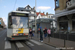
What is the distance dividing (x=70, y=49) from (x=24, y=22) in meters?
5.58

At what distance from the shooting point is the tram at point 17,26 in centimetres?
1013

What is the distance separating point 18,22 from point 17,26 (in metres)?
0.45

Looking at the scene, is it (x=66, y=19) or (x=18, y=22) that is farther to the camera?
(x=66, y=19)

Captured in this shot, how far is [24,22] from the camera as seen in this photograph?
1059cm

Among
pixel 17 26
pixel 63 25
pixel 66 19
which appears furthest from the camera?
pixel 63 25

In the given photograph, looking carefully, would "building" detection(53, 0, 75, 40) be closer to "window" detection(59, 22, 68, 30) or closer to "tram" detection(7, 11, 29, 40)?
"window" detection(59, 22, 68, 30)

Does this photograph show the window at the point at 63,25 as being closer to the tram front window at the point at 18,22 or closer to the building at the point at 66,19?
the building at the point at 66,19

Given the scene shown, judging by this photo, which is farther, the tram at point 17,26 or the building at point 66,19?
the building at point 66,19

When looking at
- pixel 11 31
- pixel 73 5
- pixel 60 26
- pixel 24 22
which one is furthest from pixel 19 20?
pixel 60 26

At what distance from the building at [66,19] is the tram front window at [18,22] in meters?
6.23

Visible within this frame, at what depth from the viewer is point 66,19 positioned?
52.6 feet

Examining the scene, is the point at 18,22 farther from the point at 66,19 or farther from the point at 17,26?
the point at 66,19

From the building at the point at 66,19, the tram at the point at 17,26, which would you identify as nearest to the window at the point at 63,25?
the building at the point at 66,19

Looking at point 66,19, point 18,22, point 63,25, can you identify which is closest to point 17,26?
point 18,22
